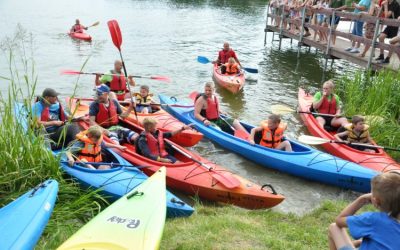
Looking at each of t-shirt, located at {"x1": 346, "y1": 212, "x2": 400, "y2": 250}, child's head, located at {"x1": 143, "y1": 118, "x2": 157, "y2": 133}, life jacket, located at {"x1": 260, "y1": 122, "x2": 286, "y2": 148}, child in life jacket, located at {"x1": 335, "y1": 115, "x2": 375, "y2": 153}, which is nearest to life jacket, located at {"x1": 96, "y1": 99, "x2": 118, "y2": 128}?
child's head, located at {"x1": 143, "y1": 118, "x2": 157, "y2": 133}

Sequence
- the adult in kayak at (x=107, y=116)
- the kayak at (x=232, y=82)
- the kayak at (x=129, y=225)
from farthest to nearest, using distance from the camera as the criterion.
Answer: the kayak at (x=232, y=82) → the adult in kayak at (x=107, y=116) → the kayak at (x=129, y=225)

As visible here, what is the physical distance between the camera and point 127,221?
356 cm

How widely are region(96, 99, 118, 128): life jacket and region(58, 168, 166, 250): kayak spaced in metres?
2.61

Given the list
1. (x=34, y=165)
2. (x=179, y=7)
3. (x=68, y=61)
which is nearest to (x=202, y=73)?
(x=68, y=61)

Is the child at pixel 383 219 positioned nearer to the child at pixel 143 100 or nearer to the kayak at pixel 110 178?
the kayak at pixel 110 178

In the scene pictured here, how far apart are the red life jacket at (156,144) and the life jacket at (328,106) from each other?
11.1ft

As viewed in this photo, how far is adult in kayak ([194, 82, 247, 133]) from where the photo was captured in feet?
23.6

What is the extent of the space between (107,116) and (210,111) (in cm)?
188

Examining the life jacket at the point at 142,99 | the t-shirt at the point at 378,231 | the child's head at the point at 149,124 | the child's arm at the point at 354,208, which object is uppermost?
the t-shirt at the point at 378,231

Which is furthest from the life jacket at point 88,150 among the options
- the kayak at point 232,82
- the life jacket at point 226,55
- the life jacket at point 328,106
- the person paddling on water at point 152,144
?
the life jacket at point 226,55

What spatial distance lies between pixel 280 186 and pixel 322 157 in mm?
755

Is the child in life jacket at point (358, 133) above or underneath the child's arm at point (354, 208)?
underneath

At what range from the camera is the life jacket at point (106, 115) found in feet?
21.4

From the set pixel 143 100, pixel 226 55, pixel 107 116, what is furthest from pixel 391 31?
pixel 107 116
